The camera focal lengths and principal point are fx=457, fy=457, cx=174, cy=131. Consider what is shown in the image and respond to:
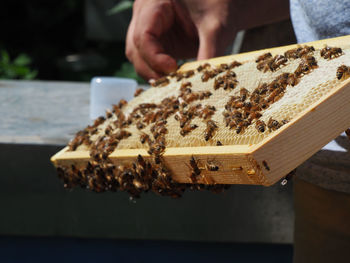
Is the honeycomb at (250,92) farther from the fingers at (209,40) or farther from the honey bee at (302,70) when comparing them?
the fingers at (209,40)

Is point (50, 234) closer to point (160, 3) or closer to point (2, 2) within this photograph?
point (160, 3)

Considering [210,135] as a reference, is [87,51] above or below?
below

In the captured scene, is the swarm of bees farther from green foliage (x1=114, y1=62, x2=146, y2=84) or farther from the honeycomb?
green foliage (x1=114, y1=62, x2=146, y2=84)

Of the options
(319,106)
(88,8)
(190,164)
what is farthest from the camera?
(88,8)

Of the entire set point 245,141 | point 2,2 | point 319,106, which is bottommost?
point 2,2

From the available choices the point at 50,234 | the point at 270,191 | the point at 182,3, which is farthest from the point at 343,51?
the point at 50,234

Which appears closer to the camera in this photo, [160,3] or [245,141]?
[245,141]
